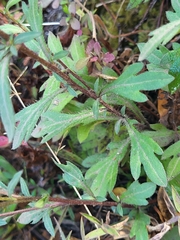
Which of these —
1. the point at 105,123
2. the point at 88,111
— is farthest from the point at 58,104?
the point at 105,123

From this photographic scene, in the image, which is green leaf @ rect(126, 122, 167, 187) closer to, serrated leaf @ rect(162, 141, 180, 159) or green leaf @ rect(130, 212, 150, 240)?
serrated leaf @ rect(162, 141, 180, 159)

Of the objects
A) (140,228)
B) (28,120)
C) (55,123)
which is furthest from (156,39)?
(140,228)

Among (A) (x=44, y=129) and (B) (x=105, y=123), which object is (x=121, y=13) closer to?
(B) (x=105, y=123)

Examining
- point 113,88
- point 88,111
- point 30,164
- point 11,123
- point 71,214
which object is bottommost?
point 71,214

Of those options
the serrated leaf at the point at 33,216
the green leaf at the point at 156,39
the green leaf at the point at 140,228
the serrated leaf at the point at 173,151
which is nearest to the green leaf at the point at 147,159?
the serrated leaf at the point at 173,151

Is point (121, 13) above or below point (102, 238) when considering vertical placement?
above

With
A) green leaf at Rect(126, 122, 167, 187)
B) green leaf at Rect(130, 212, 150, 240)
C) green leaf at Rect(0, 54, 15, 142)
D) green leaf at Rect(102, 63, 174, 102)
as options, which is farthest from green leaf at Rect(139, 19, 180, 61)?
green leaf at Rect(130, 212, 150, 240)
